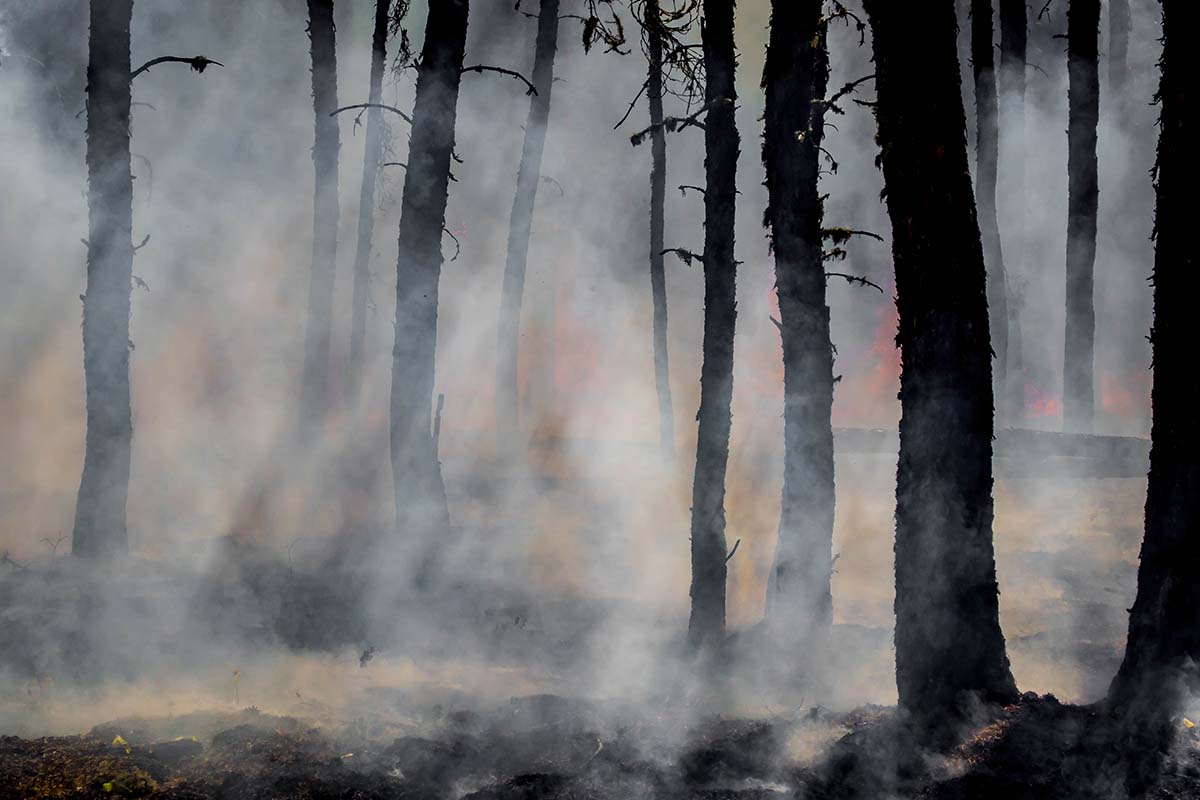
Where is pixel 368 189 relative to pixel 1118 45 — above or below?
below

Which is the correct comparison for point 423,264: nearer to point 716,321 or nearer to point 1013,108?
point 716,321

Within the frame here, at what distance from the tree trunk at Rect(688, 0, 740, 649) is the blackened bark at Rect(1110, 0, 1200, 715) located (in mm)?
3398

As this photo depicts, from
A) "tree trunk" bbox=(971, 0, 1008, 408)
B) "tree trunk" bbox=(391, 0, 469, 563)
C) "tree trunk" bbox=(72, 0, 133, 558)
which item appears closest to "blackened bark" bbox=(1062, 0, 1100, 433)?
"tree trunk" bbox=(971, 0, 1008, 408)

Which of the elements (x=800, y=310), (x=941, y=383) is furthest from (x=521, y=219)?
(x=941, y=383)

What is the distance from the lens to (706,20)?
24.7 feet

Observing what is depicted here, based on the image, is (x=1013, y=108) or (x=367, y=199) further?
(x=1013, y=108)

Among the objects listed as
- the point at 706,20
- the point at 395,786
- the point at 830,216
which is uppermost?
the point at 830,216

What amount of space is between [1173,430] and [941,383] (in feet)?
3.66

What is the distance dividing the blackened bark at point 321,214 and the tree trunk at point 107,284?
550cm

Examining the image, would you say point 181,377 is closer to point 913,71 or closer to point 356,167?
point 356,167

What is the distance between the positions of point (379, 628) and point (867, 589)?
18.4 ft

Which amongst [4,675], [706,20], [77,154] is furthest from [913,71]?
[77,154]

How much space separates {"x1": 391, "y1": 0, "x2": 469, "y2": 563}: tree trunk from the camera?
28.7 feet

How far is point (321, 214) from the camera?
14.2 m
